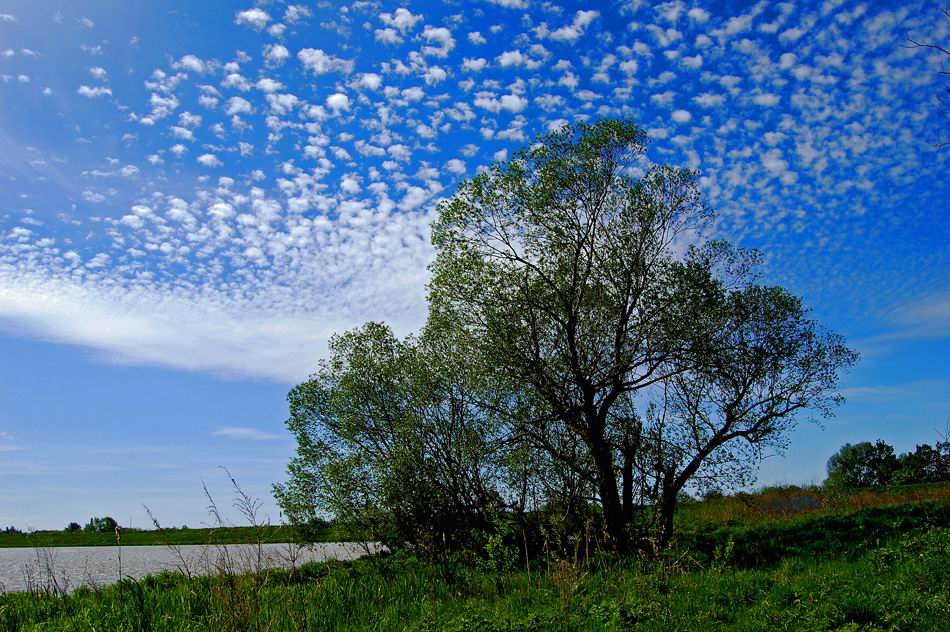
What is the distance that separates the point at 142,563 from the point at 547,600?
2104cm

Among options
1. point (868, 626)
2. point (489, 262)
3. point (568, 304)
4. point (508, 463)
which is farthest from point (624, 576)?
point (489, 262)

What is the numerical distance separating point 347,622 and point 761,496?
102ft

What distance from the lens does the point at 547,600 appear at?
11.4 meters

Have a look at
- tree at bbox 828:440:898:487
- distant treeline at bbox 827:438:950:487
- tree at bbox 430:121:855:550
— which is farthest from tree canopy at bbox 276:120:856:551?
tree at bbox 828:440:898:487

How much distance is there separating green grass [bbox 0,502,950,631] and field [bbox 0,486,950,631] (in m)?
0.03

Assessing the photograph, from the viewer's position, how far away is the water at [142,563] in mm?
9922

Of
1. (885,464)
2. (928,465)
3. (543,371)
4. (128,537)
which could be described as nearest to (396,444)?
(543,371)

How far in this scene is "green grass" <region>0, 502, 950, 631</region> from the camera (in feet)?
30.0

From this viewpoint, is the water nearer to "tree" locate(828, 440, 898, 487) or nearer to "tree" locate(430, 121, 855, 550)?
"tree" locate(430, 121, 855, 550)

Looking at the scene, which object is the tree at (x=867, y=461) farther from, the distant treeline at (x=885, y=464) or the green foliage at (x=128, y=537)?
the green foliage at (x=128, y=537)

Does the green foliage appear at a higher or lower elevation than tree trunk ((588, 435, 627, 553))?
lower

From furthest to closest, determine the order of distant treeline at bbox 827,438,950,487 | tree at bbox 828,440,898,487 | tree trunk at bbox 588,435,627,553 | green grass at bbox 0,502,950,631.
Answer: tree at bbox 828,440,898,487, distant treeline at bbox 827,438,950,487, tree trunk at bbox 588,435,627,553, green grass at bbox 0,502,950,631

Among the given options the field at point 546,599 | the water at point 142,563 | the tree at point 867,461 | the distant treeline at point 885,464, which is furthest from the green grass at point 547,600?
the tree at point 867,461

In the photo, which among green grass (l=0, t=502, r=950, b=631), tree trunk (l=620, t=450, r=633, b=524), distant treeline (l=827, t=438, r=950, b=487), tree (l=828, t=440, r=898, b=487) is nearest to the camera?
green grass (l=0, t=502, r=950, b=631)
